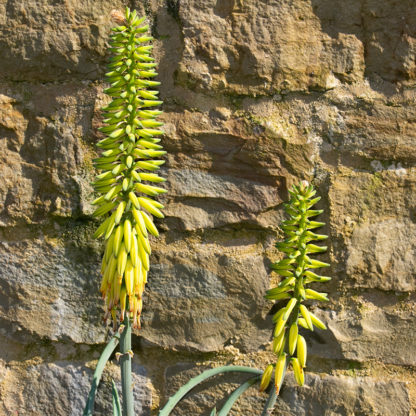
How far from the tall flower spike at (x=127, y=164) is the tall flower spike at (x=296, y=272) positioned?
0.27m

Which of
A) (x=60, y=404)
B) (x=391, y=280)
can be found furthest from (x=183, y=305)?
(x=391, y=280)

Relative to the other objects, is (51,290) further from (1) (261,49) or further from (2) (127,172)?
(1) (261,49)

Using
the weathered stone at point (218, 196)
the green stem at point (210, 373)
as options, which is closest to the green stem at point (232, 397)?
the green stem at point (210, 373)

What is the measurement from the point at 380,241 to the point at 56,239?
0.80 meters

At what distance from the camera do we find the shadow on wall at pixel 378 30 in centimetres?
134

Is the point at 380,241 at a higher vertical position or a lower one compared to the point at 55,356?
higher

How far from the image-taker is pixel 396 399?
137 centimetres

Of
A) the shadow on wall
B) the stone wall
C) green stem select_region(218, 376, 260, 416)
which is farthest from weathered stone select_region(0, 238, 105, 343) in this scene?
the shadow on wall

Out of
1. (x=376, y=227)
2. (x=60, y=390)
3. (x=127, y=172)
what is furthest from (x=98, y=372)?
(x=376, y=227)

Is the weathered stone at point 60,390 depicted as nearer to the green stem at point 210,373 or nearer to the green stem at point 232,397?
the green stem at point 210,373

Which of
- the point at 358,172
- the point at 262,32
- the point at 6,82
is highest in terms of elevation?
the point at 262,32

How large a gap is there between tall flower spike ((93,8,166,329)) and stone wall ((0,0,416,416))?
281 mm

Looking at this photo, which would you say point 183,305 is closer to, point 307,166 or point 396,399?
point 307,166

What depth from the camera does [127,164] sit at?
107cm
